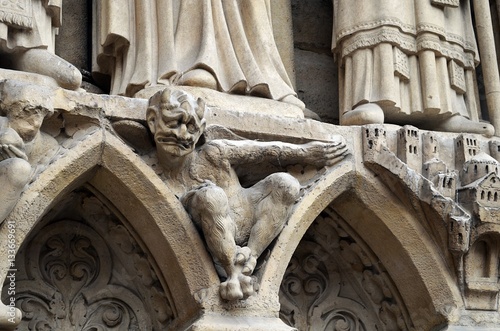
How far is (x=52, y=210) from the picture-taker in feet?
15.2

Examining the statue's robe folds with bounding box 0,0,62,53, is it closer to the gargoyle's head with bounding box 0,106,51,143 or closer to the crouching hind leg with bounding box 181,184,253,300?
the gargoyle's head with bounding box 0,106,51,143

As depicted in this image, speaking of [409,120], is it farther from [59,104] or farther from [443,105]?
[59,104]

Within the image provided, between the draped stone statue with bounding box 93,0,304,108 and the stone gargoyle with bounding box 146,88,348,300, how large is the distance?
310mm

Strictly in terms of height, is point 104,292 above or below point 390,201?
below

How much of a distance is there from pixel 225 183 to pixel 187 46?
25.8 inches

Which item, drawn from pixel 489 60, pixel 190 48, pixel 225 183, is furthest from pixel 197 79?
pixel 489 60

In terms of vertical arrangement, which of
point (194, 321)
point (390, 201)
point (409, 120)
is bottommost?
point (194, 321)

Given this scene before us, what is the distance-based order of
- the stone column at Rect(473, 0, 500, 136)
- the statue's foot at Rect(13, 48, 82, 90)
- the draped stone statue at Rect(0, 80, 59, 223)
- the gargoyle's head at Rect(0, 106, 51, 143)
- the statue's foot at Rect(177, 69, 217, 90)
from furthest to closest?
the stone column at Rect(473, 0, 500, 136), the statue's foot at Rect(177, 69, 217, 90), the statue's foot at Rect(13, 48, 82, 90), the gargoyle's head at Rect(0, 106, 51, 143), the draped stone statue at Rect(0, 80, 59, 223)

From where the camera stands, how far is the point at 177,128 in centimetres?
445

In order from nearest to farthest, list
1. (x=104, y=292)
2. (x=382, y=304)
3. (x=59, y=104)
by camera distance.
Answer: (x=59, y=104) → (x=104, y=292) → (x=382, y=304)

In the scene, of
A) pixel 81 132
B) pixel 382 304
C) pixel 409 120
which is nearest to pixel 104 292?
pixel 81 132

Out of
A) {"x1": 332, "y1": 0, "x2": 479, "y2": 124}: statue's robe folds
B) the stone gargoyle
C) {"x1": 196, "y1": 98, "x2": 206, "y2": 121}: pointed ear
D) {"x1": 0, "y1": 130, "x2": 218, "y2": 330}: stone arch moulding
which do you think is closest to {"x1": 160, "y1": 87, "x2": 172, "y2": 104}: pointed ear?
the stone gargoyle

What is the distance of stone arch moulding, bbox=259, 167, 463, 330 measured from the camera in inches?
190

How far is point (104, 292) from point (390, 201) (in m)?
1.17
